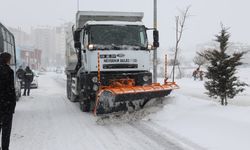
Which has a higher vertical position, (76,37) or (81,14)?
(81,14)

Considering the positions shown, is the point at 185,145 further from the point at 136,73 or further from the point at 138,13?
the point at 138,13

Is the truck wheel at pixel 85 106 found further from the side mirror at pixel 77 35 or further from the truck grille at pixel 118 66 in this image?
the side mirror at pixel 77 35

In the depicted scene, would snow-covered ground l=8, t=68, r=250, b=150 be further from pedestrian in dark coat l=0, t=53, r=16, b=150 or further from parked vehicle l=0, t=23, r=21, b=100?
parked vehicle l=0, t=23, r=21, b=100

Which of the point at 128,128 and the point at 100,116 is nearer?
the point at 128,128

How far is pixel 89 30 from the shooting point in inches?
498

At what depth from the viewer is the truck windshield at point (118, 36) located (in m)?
12.6

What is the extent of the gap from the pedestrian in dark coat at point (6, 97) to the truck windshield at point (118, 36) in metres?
5.76

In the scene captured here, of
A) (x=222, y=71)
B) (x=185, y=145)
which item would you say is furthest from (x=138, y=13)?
(x=185, y=145)

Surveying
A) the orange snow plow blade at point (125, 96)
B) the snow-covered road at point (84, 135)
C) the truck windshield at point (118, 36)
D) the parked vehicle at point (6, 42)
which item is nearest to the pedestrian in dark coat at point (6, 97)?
the snow-covered road at point (84, 135)

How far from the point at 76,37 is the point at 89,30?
80 cm

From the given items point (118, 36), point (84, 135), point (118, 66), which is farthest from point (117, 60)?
point (84, 135)

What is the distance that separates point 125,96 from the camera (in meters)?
10.9

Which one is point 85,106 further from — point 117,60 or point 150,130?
point 150,130

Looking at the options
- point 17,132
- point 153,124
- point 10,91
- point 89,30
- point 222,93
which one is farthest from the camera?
point 222,93
